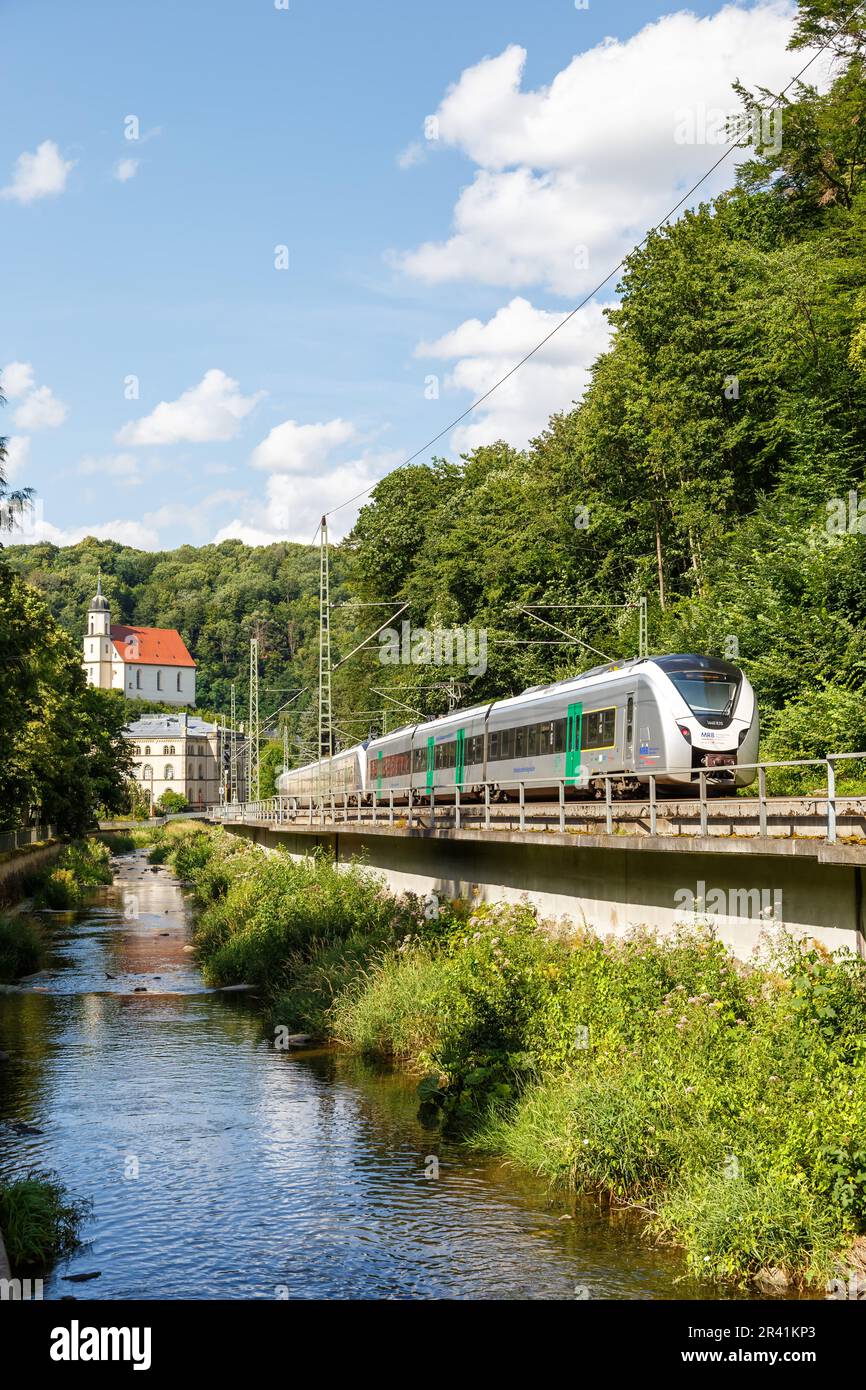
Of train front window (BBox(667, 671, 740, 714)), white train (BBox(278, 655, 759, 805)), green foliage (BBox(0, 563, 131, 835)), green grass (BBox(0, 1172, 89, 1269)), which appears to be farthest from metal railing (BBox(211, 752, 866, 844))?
green foliage (BBox(0, 563, 131, 835))

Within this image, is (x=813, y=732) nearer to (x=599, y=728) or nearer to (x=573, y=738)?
(x=573, y=738)

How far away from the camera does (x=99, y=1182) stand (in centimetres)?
1577

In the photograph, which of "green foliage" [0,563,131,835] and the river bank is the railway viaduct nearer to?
the river bank

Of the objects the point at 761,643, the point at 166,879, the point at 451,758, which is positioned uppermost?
the point at 761,643

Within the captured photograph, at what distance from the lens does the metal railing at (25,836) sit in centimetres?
5069

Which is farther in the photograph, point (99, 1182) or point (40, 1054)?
point (40, 1054)

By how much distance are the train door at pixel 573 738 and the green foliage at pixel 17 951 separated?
45.2ft

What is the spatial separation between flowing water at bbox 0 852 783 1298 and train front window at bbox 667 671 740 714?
8942 mm

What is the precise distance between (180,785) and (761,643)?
5685 inches

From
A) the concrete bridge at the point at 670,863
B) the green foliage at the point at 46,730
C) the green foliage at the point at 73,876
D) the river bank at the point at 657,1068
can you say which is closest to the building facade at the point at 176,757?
the green foliage at the point at 46,730

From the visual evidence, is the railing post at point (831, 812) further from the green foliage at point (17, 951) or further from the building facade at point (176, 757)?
the building facade at point (176, 757)
